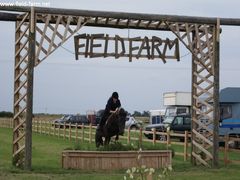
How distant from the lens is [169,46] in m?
17.1

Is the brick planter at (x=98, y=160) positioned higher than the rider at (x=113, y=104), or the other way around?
the rider at (x=113, y=104)

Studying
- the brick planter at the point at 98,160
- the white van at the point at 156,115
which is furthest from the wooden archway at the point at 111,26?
the white van at the point at 156,115

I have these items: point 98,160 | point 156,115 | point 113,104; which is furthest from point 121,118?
point 156,115

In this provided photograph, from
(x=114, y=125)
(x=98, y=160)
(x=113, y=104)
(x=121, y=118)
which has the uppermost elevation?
(x=113, y=104)

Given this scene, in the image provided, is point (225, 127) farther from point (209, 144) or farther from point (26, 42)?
point (26, 42)

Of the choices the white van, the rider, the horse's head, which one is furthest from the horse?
the white van

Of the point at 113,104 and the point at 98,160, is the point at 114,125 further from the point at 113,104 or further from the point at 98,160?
the point at 98,160

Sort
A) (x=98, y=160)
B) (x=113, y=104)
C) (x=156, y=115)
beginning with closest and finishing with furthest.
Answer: (x=98, y=160) < (x=113, y=104) < (x=156, y=115)

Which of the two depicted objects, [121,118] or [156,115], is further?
[156,115]

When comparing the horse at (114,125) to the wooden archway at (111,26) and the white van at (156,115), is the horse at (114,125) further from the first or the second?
the white van at (156,115)

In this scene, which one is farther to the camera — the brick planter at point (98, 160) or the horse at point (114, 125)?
the horse at point (114, 125)

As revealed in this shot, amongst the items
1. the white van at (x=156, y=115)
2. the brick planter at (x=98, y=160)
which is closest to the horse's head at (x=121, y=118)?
the brick planter at (x=98, y=160)

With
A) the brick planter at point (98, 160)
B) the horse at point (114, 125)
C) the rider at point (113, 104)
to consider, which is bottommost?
the brick planter at point (98, 160)

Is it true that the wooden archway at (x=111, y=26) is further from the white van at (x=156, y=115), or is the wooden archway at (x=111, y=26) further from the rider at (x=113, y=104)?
the white van at (x=156, y=115)
